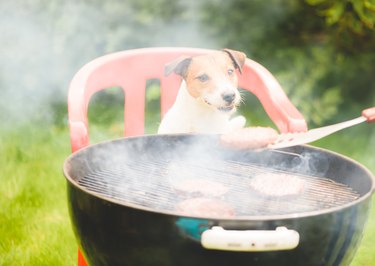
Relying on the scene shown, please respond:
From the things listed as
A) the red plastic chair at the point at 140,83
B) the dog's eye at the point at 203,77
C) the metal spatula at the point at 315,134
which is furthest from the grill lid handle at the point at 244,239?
the dog's eye at the point at 203,77

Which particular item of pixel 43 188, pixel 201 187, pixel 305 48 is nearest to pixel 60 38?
pixel 43 188

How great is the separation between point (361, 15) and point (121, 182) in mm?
2341

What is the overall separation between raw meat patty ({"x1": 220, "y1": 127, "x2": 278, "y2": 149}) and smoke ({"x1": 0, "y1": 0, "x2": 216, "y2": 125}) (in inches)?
91.9

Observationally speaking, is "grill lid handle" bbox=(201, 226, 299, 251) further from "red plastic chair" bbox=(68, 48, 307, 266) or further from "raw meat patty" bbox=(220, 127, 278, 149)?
"red plastic chair" bbox=(68, 48, 307, 266)

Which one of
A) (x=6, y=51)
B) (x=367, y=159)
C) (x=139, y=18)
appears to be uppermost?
(x=139, y=18)

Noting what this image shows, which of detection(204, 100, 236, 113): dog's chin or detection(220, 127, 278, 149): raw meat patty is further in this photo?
detection(204, 100, 236, 113): dog's chin

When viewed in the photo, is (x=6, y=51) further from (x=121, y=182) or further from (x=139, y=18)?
(x=121, y=182)

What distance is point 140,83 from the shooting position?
9.64 ft

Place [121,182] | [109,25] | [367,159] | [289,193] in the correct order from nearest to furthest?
[289,193] → [121,182] → [367,159] → [109,25]

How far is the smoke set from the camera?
14.5ft

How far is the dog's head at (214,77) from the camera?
2938mm

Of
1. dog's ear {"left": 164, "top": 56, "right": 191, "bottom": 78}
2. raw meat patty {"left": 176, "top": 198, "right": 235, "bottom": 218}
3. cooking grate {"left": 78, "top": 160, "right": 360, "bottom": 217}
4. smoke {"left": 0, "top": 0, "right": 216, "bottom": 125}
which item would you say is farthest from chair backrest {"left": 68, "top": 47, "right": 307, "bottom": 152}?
smoke {"left": 0, "top": 0, "right": 216, "bottom": 125}

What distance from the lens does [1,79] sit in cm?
517

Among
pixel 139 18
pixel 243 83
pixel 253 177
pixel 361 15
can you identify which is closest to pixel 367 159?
pixel 361 15
